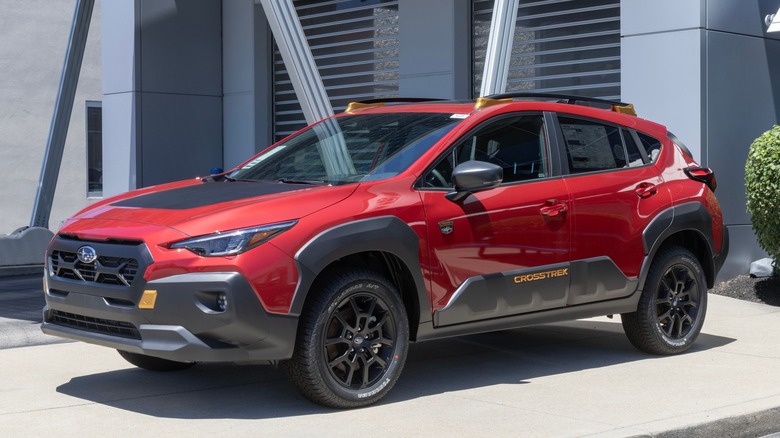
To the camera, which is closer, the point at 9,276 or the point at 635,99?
the point at 635,99

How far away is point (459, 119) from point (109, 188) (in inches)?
452

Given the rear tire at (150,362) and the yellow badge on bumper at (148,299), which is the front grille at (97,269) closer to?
the yellow badge on bumper at (148,299)

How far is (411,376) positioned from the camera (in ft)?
23.9

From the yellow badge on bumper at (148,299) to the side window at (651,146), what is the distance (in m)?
3.84

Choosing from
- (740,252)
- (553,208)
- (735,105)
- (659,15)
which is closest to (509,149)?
(553,208)

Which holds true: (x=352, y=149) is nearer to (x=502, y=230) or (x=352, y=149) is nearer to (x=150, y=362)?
(x=502, y=230)

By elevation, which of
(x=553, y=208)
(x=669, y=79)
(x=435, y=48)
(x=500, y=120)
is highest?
(x=435, y=48)

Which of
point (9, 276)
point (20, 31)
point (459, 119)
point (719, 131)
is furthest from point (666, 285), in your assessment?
point (20, 31)

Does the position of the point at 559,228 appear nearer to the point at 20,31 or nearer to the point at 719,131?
the point at 719,131

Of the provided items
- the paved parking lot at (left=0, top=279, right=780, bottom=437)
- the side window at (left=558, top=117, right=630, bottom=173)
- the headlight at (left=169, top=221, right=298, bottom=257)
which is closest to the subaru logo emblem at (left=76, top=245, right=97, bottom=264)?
the headlight at (left=169, top=221, right=298, bottom=257)

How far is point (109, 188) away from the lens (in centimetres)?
1752

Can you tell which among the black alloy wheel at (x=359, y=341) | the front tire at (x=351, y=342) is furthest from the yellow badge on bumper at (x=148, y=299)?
the black alloy wheel at (x=359, y=341)

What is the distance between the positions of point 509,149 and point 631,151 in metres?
1.19

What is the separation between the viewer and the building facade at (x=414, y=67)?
38.7ft
